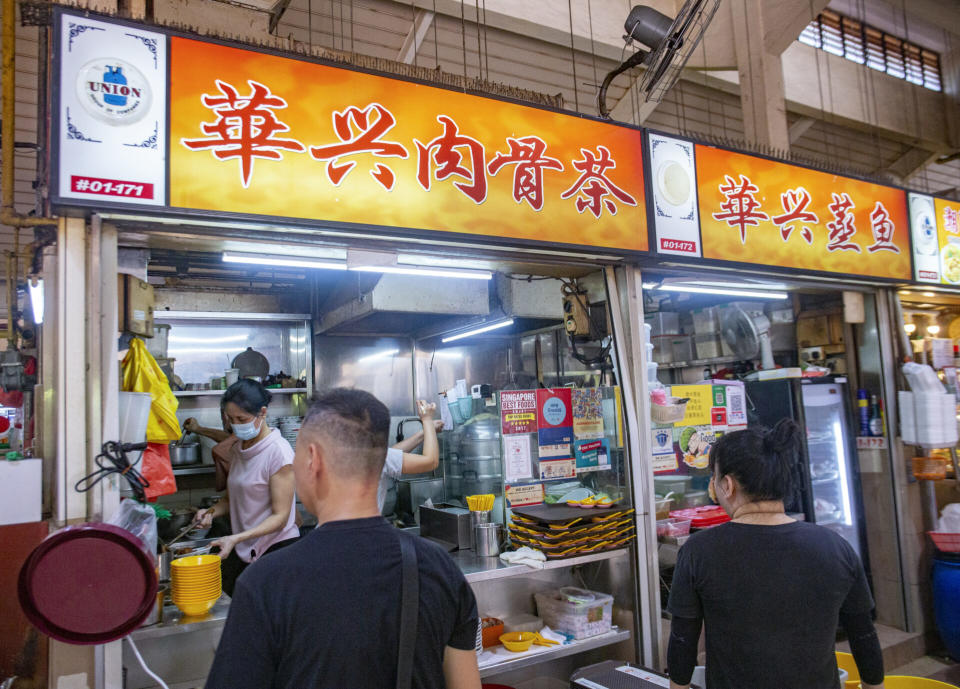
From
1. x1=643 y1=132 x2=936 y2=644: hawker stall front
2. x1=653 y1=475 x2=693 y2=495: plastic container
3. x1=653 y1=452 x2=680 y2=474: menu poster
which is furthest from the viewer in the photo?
x1=653 y1=475 x2=693 y2=495: plastic container

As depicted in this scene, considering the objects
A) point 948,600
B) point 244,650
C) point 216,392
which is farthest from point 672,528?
point 216,392

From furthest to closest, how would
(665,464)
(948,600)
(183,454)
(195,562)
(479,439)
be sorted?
(183,454) → (948,600) → (665,464) → (479,439) → (195,562)

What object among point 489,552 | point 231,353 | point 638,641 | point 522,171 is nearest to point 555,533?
point 489,552

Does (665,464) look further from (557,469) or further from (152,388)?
(152,388)

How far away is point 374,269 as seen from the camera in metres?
3.41

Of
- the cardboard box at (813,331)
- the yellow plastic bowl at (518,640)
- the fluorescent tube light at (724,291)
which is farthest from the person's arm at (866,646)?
the cardboard box at (813,331)

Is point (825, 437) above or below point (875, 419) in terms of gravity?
→ below

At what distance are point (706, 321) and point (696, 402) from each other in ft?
7.67

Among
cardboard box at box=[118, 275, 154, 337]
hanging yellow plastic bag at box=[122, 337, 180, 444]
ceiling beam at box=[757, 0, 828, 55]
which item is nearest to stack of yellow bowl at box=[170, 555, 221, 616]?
hanging yellow plastic bag at box=[122, 337, 180, 444]

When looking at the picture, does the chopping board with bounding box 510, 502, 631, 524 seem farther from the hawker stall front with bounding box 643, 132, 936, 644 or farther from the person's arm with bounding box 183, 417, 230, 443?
the person's arm with bounding box 183, 417, 230, 443

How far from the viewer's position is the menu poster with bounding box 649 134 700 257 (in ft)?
13.8

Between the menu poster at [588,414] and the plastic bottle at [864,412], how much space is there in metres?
2.88

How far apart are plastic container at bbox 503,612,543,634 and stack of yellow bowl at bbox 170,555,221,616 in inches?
74.2

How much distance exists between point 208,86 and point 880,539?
612cm
